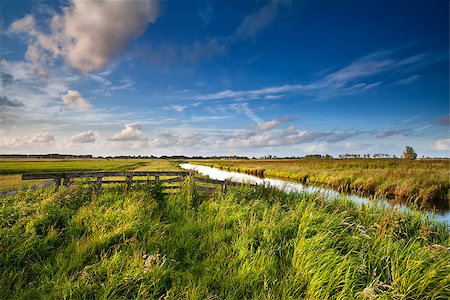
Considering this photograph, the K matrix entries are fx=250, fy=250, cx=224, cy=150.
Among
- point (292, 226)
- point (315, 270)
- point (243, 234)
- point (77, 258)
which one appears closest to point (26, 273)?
point (77, 258)

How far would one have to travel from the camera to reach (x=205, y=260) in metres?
5.21

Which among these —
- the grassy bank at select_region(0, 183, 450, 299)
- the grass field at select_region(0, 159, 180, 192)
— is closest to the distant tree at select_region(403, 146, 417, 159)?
the grass field at select_region(0, 159, 180, 192)

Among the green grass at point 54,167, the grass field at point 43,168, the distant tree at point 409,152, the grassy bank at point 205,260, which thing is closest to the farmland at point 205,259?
the grassy bank at point 205,260

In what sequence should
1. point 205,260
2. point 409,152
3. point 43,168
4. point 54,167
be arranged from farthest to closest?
point 409,152
point 54,167
point 43,168
point 205,260

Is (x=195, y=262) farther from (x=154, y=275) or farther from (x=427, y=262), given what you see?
(x=427, y=262)

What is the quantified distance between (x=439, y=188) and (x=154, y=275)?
21107 mm

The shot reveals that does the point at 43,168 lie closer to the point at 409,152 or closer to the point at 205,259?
the point at 205,259

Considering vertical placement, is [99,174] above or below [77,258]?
above

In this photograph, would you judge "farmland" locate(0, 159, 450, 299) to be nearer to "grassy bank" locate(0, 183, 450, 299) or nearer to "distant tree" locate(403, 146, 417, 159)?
"grassy bank" locate(0, 183, 450, 299)

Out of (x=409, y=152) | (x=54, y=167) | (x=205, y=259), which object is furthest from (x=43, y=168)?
(x=409, y=152)

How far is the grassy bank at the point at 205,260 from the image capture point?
418 cm

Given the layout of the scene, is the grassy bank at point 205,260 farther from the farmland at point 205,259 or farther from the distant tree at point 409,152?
the distant tree at point 409,152

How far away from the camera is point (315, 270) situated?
15.0ft

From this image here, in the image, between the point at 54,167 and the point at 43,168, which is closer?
the point at 43,168
